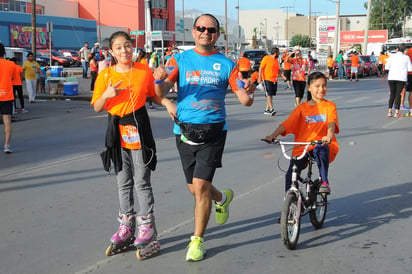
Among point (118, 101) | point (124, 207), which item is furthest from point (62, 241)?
point (118, 101)

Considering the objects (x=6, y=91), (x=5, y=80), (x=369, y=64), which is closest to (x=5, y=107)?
(x=6, y=91)

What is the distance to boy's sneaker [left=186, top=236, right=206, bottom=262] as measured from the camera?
4.39m

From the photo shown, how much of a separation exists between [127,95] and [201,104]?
0.64m

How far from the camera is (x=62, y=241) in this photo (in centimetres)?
500

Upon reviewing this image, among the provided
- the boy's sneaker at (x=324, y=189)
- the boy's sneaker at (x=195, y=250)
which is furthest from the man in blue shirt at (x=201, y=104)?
the boy's sneaker at (x=324, y=189)

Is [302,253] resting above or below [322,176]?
below

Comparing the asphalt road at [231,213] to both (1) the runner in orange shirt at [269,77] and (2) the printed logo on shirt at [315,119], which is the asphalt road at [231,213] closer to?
(2) the printed logo on shirt at [315,119]

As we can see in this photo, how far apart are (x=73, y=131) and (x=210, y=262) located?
918 centimetres

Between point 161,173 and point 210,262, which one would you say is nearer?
point 210,262

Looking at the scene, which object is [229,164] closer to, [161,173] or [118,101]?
[161,173]

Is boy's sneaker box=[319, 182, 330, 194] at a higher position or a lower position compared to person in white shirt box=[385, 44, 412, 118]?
lower

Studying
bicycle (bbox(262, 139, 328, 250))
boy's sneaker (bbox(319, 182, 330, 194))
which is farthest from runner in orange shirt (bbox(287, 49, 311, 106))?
boy's sneaker (bbox(319, 182, 330, 194))

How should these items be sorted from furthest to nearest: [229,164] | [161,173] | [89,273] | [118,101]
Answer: [229,164] < [161,173] < [118,101] < [89,273]

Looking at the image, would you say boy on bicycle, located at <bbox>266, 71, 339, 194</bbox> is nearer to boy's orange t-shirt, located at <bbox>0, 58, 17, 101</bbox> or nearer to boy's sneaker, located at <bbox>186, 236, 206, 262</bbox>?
boy's sneaker, located at <bbox>186, 236, 206, 262</bbox>
